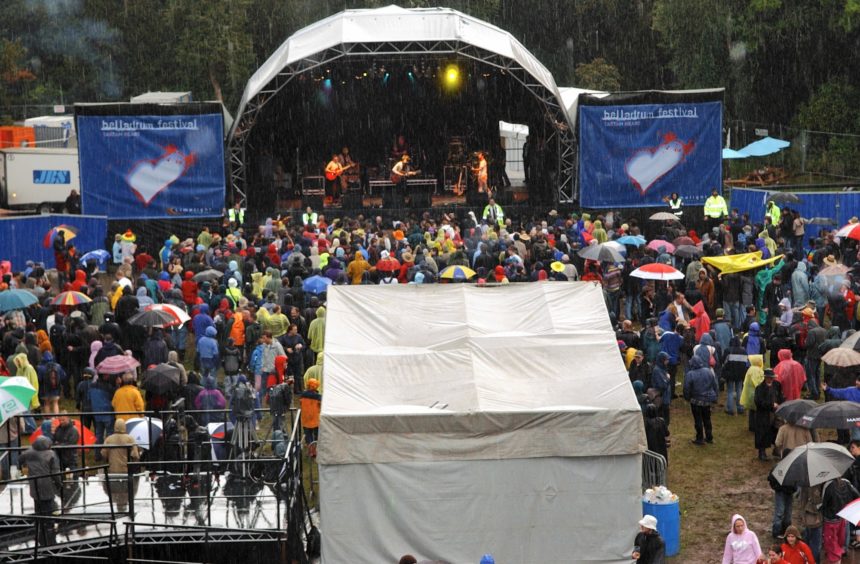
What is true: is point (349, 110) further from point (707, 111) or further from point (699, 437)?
point (699, 437)

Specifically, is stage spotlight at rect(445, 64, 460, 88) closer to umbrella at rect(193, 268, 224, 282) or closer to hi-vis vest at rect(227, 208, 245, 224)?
hi-vis vest at rect(227, 208, 245, 224)

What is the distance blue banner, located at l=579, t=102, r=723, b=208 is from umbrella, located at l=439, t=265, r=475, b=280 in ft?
36.6

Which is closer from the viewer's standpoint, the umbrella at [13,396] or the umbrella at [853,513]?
the umbrella at [853,513]

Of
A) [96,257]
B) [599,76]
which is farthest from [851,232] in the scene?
[599,76]

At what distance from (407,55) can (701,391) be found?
17.0 m

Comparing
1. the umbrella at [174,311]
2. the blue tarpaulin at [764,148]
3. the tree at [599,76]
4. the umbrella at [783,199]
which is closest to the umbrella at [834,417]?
the umbrella at [174,311]

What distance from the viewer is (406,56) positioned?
100 ft

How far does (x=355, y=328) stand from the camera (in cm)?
1290

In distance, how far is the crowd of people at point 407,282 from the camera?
14508 millimetres

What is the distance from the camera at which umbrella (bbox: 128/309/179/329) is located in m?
16.1

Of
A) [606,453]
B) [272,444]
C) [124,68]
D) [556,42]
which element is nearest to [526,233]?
[272,444]

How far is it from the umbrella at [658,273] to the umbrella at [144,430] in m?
7.97

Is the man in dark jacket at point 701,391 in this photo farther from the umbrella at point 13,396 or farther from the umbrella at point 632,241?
the umbrella at point 13,396

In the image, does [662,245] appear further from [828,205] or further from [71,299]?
[71,299]
